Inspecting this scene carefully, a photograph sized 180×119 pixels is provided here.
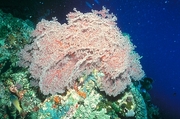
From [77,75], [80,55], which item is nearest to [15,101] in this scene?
[77,75]

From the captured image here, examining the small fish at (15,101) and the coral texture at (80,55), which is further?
the small fish at (15,101)

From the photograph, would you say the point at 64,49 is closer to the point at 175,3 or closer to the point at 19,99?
the point at 19,99

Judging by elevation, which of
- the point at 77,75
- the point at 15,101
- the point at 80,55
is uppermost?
the point at 80,55

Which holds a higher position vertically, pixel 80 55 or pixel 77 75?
pixel 80 55

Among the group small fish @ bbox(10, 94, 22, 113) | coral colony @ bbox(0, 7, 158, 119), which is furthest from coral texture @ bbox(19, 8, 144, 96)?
small fish @ bbox(10, 94, 22, 113)

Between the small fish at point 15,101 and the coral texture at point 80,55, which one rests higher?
the coral texture at point 80,55

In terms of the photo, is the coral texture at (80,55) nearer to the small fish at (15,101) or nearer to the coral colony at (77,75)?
the coral colony at (77,75)

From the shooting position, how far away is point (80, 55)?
3875 mm

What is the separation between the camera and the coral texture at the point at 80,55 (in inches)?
148

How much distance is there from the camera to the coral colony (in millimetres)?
3709

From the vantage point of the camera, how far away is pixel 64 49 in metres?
3.84

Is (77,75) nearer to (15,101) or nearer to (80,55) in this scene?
(80,55)

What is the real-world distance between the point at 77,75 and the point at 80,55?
0.43 metres

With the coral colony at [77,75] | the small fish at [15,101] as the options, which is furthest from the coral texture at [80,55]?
the small fish at [15,101]
